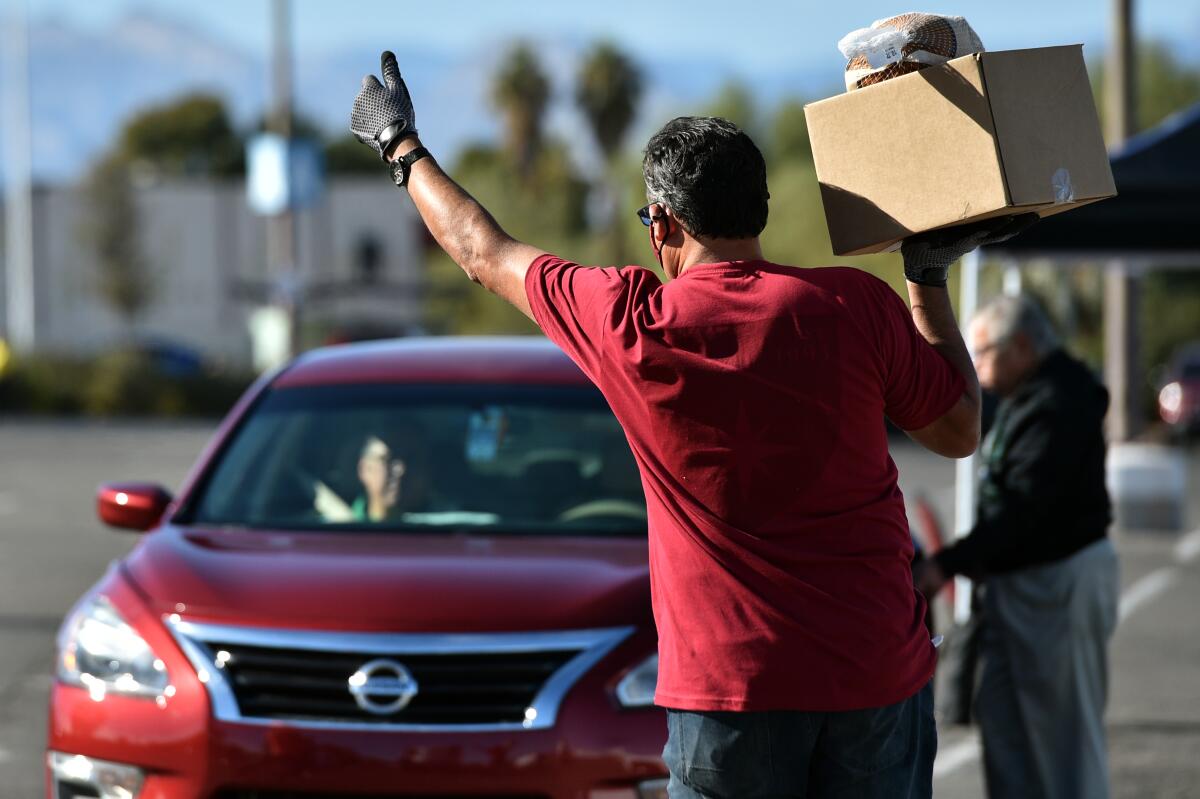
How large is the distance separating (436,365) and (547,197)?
53.1m

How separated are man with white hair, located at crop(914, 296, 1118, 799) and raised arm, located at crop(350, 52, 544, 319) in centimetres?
215

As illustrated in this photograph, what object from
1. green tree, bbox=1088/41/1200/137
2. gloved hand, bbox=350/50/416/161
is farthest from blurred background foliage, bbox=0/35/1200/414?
gloved hand, bbox=350/50/416/161

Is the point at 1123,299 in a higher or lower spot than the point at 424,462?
higher

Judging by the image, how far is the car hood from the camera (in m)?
4.35

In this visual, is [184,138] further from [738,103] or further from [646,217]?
[646,217]

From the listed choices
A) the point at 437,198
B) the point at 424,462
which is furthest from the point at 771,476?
the point at 424,462

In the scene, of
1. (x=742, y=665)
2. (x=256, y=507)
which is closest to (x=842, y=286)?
(x=742, y=665)

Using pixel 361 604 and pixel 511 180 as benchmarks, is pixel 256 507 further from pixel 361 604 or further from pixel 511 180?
pixel 511 180

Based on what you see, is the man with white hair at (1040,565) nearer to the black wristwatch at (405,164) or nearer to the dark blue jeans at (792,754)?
the dark blue jeans at (792,754)

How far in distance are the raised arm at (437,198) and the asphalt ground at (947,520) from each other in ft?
12.2

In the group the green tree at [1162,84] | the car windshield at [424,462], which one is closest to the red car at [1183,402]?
the green tree at [1162,84]

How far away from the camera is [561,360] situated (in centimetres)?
586

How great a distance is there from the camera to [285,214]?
90.7 feet

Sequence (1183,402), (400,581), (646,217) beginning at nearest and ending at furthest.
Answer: (646,217)
(400,581)
(1183,402)
